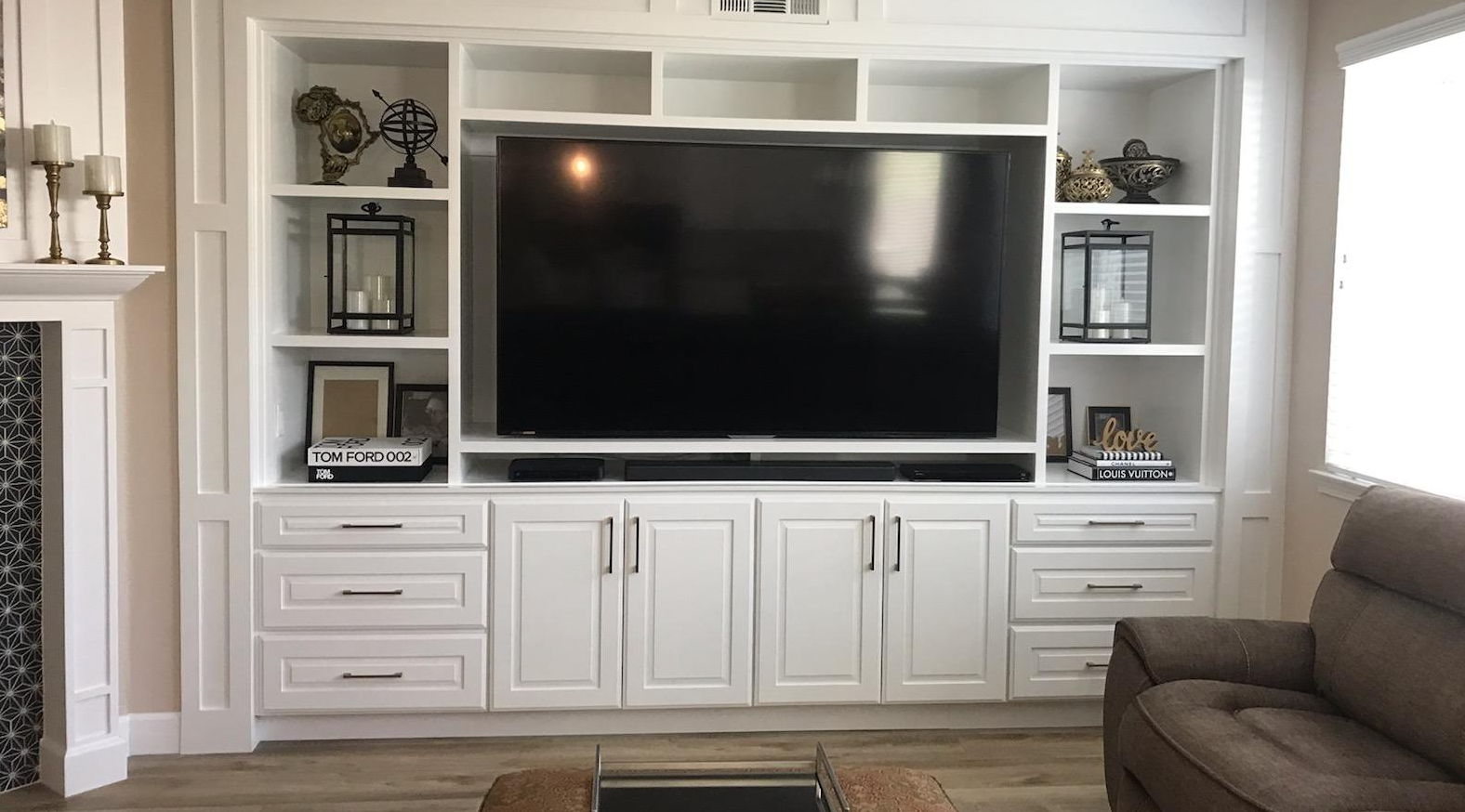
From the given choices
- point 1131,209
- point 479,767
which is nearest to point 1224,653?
point 1131,209

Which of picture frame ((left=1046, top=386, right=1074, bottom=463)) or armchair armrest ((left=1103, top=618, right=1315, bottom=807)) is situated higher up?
picture frame ((left=1046, top=386, right=1074, bottom=463))

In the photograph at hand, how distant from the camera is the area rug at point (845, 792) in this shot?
2633mm

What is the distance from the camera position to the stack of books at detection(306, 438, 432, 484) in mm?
3387

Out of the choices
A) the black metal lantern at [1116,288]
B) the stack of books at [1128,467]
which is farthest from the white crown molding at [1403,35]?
the stack of books at [1128,467]

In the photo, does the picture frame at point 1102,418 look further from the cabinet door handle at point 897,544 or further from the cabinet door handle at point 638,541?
the cabinet door handle at point 638,541

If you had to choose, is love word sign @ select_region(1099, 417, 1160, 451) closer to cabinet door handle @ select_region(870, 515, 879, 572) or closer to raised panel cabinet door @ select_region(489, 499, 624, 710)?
cabinet door handle @ select_region(870, 515, 879, 572)

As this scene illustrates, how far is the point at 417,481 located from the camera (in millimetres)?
3424

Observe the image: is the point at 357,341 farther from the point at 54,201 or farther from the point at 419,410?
the point at 54,201

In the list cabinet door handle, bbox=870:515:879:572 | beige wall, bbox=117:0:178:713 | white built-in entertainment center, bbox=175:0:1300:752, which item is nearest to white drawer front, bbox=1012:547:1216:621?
white built-in entertainment center, bbox=175:0:1300:752

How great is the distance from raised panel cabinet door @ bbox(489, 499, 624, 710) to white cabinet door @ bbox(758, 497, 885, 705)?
1.56 feet

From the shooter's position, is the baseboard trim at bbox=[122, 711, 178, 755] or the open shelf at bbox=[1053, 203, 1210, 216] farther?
the open shelf at bbox=[1053, 203, 1210, 216]

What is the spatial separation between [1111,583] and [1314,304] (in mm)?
1092

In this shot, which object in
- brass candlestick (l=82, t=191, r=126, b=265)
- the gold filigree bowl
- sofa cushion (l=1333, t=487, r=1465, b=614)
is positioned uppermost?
the gold filigree bowl

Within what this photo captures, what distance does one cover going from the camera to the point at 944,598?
3.56 metres
